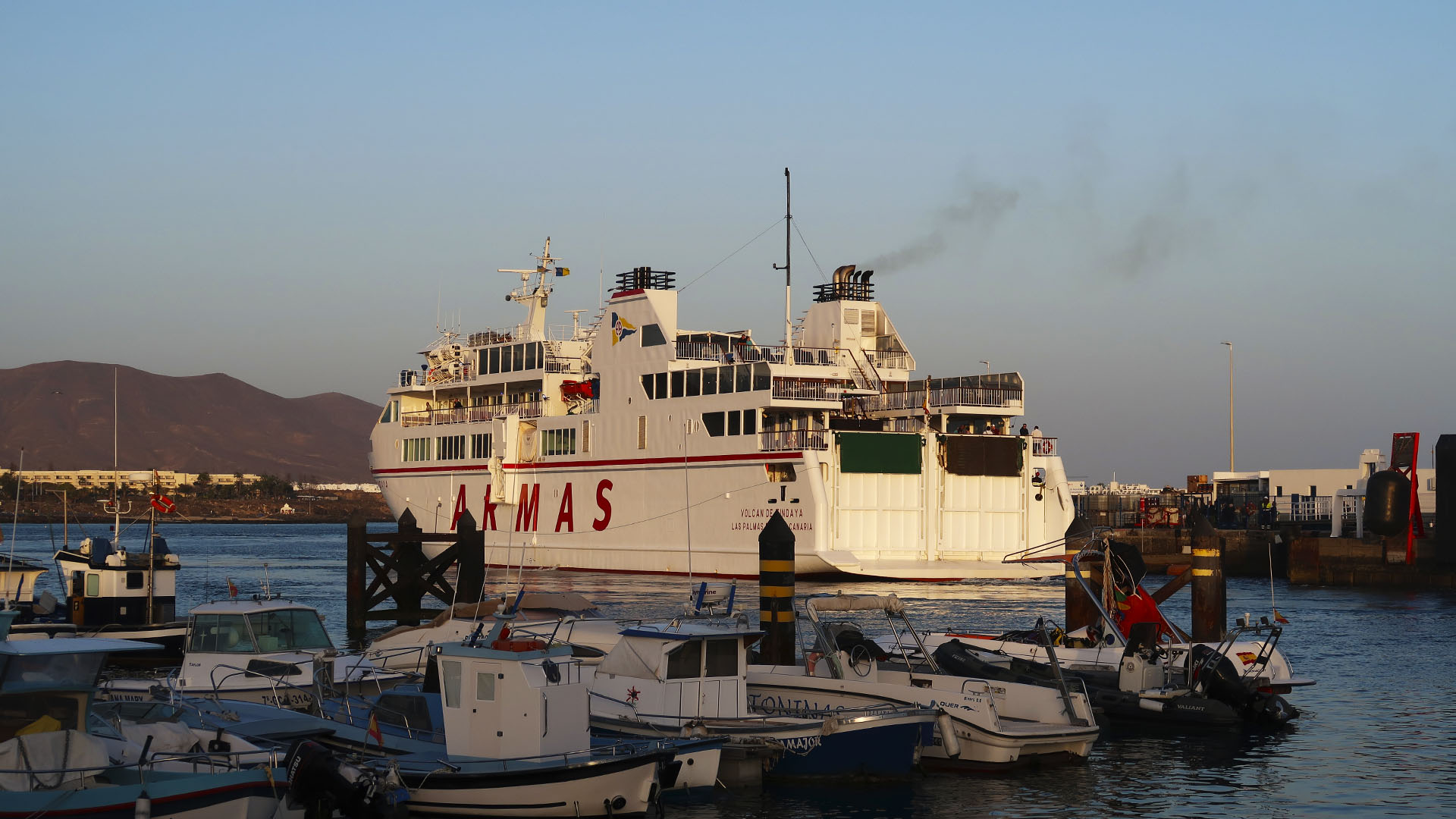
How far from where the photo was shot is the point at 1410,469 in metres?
46.3

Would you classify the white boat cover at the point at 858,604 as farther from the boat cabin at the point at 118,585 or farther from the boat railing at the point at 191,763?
the boat cabin at the point at 118,585

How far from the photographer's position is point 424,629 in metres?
23.6

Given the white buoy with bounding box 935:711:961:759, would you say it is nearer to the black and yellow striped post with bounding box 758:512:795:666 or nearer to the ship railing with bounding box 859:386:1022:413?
the black and yellow striped post with bounding box 758:512:795:666

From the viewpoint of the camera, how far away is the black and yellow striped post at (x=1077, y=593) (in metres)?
26.1

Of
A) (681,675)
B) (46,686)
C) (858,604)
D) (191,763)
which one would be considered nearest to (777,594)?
(858,604)

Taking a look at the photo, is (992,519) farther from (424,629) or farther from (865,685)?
(865,685)

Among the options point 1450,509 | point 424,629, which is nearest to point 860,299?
point 1450,509

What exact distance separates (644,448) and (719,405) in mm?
3578

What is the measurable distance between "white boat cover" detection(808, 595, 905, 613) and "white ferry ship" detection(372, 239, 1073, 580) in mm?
16148

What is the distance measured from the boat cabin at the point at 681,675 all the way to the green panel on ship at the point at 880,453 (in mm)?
22938

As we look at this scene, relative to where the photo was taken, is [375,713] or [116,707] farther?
[375,713]

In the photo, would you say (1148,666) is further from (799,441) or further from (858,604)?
(799,441)

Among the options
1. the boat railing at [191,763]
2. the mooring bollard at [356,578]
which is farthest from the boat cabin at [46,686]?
the mooring bollard at [356,578]

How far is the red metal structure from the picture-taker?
4459cm
